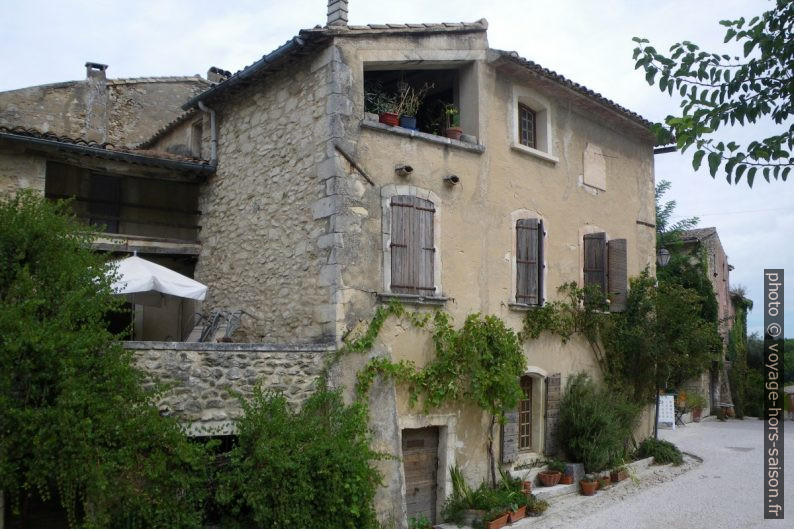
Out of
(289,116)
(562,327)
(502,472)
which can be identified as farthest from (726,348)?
(289,116)

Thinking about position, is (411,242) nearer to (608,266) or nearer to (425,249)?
(425,249)

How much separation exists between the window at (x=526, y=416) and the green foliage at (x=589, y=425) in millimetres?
591

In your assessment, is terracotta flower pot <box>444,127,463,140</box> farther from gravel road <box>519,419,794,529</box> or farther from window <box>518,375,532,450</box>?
gravel road <box>519,419,794,529</box>

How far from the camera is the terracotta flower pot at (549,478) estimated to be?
11438 mm

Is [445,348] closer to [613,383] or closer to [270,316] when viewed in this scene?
[270,316]

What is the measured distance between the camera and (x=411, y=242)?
32.3ft

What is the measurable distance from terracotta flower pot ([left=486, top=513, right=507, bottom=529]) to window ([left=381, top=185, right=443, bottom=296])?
3191mm

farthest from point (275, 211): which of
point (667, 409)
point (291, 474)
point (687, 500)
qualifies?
point (667, 409)

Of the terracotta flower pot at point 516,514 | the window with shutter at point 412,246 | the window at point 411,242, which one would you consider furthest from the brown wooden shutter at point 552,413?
the window with shutter at point 412,246

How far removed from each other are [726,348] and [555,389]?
15.6 metres

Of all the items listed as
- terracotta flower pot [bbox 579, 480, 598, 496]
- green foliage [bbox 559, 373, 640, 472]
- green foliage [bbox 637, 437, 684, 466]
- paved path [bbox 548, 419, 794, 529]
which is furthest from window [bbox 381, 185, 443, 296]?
green foliage [bbox 637, 437, 684, 466]

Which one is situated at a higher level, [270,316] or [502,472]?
[270,316]

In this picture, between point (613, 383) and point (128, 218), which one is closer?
point (128, 218)

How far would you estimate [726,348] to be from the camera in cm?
2480
